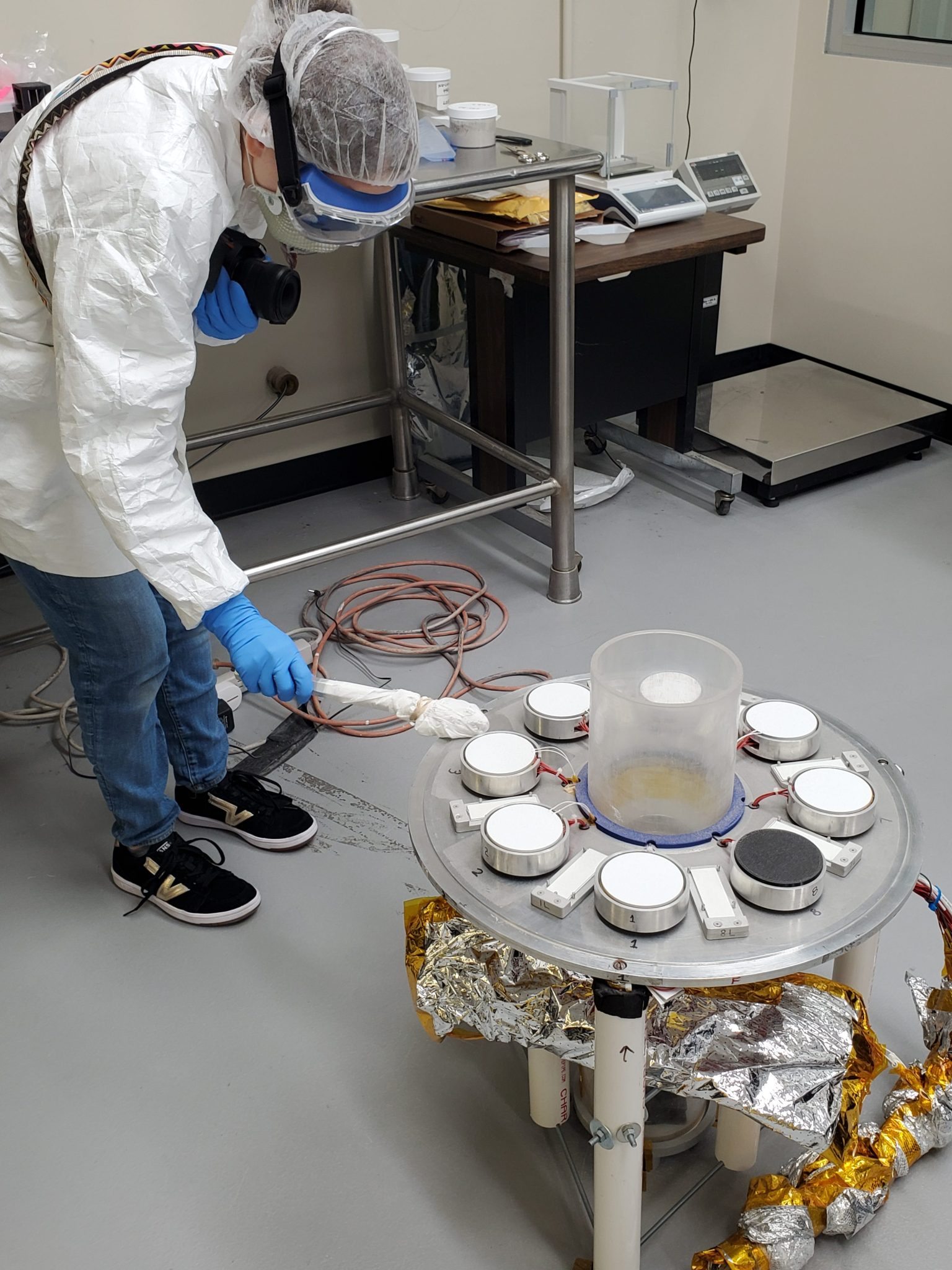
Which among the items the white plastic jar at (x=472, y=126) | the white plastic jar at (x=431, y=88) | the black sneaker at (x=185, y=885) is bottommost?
the black sneaker at (x=185, y=885)

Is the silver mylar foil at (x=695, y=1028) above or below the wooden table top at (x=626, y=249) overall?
below

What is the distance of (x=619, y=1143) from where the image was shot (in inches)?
44.0

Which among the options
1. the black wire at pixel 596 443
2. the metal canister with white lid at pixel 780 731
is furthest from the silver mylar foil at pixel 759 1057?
the black wire at pixel 596 443

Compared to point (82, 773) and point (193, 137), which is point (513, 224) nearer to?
point (193, 137)

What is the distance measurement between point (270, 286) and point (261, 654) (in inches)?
18.2

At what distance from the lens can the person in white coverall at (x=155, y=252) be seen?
121 cm

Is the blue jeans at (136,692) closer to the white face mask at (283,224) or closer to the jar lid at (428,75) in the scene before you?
the white face mask at (283,224)

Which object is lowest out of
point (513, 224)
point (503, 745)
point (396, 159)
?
point (503, 745)

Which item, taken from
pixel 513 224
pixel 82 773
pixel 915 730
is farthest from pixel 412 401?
pixel 915 730

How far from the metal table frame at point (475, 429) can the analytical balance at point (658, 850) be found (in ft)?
2.94

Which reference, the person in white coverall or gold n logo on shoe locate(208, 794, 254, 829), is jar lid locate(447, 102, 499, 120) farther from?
gold n logo on shoe locate(208, 794, 254, 829)

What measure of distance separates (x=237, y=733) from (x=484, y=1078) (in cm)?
92

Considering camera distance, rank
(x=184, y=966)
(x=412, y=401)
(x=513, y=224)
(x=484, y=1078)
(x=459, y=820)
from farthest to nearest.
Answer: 1. (x=412, y=401)
2. (x=513, y=224)
3. (x=184, y=966)
4. (x=484, y=1078)
5. (x=459, y=820)

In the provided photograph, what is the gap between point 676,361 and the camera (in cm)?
293
